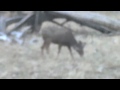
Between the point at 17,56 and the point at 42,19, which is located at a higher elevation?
the point at 42,19

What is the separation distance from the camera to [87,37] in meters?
6.48

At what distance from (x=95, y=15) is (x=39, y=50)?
76.8 inches

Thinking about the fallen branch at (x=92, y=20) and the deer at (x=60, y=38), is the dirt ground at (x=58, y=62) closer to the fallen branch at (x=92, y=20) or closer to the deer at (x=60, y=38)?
the deer at (x=60, y=38)

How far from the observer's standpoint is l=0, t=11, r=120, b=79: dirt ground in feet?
16.0

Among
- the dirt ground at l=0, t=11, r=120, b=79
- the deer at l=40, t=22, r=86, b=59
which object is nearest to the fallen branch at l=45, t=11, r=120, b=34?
the dirt ground at l=0, t=11, r=120, b=79

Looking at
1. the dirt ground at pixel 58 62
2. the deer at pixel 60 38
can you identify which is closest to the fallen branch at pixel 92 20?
the dirt ground at pixel 58 62

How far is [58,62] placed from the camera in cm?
521

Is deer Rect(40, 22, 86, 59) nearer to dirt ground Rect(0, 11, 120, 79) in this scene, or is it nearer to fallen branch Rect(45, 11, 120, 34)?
dirt ground Rect(0, 11, 120, 79)

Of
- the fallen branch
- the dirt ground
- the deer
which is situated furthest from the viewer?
the fallen branch

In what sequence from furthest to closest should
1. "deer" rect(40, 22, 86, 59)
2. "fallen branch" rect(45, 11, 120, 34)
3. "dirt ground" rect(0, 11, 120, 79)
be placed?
"fallen branch" rect(45, 11, 120, 34)
"deer" rect(40, 22, 86, 59)
"dirt ground" rect(0, 11, 120, 79)

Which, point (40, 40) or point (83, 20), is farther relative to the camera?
point (83, 20)

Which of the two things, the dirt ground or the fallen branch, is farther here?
the fallen branch

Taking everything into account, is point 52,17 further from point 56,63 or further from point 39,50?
point 56,63

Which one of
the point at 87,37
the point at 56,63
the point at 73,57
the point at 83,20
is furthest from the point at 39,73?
the point at 83,20
